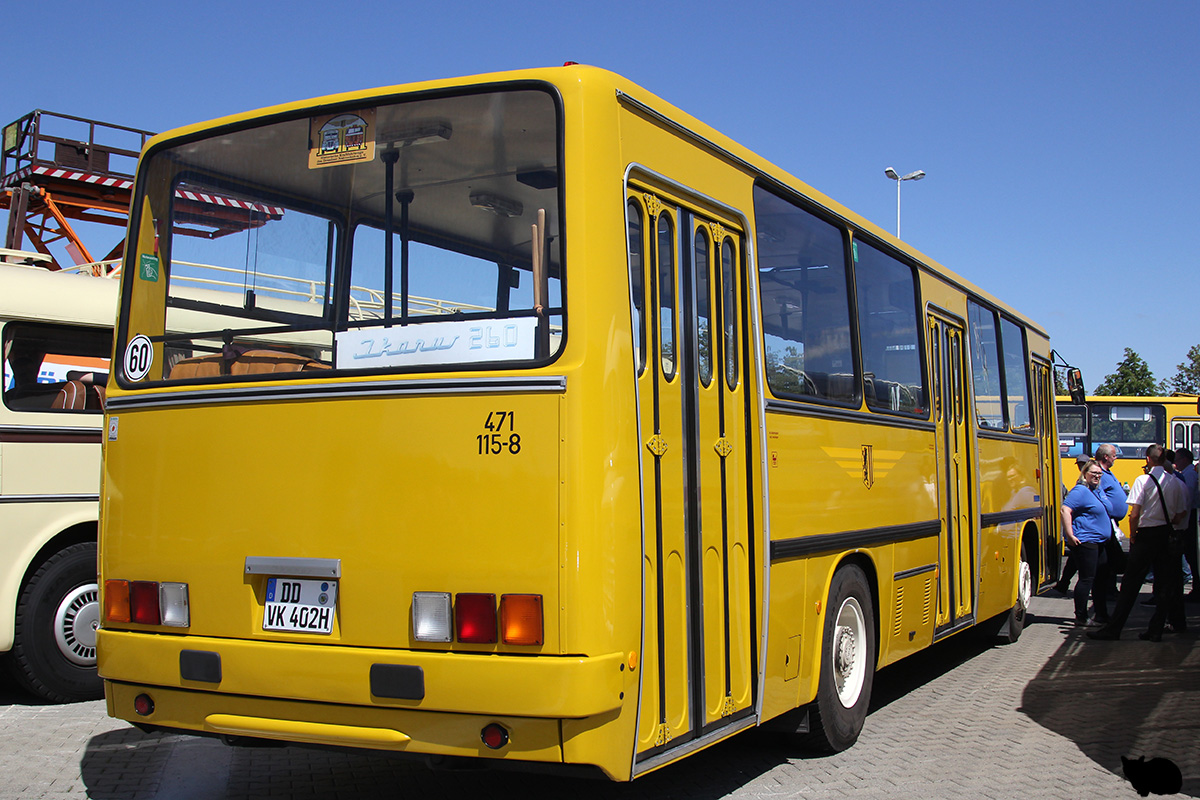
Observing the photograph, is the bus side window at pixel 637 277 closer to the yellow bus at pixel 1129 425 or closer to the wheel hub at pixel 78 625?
the wheel hub at pixel 78 625

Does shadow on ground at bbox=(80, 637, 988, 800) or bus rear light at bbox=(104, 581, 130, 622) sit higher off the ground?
bus rear light at bbox=(104, 581, 130, 622)

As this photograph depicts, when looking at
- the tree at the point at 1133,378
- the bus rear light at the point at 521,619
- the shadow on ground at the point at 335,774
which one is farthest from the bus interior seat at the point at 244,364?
the tree at the point at 1133,378

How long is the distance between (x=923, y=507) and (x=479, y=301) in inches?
173

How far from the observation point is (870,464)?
6895mm

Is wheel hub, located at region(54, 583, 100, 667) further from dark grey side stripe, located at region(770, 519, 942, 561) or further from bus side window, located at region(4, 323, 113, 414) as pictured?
dark grey side stripe, located at region(770, 519, 942, 561)

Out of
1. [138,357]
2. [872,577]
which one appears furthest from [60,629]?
[872,577]

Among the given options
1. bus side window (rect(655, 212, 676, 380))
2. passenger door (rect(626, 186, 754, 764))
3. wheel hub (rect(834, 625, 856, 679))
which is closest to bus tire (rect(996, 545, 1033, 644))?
wheel hub (rect(834, 625, 856, 679))

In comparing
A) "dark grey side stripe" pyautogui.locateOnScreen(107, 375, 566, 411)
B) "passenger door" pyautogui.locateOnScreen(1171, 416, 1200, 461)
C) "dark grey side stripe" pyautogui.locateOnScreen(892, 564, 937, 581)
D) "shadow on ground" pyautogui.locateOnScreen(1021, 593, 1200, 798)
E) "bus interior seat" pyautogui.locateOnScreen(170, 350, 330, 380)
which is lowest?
"shadow on ground" pyautogui.locateOnScreen(1021, 593, 1200, 798)

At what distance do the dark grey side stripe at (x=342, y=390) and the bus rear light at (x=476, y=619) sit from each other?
0.77m

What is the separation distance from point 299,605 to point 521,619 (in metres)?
1.00

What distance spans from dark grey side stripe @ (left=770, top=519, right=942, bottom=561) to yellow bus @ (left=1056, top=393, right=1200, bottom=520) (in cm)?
1984

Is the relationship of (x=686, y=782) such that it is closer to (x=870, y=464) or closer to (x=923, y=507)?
(x=870, y=464)

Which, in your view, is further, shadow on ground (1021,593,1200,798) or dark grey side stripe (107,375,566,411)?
shadow on ground (1021,593,1200,798)

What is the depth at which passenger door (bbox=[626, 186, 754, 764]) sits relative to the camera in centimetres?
454
